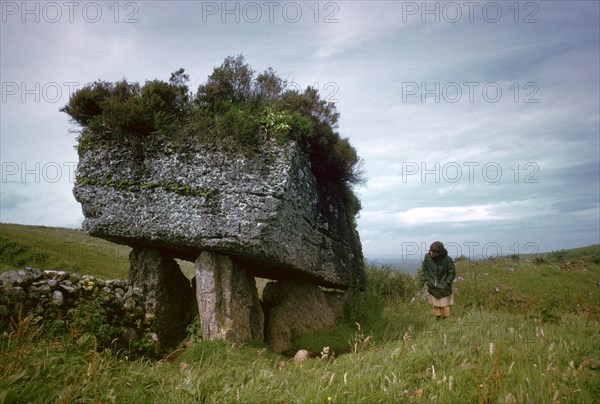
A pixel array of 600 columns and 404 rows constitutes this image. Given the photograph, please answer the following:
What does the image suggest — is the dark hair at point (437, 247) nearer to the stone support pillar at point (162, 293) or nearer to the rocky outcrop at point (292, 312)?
the rocky outcrop at point (292, 312)

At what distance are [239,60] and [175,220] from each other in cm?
503

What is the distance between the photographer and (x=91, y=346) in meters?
6.81

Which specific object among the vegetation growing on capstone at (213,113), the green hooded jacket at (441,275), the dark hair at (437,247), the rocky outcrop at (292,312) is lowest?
the rocky outcrop at (292,312)

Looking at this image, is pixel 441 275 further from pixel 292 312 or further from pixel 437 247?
pixel 292 312

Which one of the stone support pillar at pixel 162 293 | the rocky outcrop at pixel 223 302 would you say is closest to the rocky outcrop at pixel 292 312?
the rocky outcrop at pixel 223 302

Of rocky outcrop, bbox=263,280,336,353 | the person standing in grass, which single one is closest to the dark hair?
the person standing in grass

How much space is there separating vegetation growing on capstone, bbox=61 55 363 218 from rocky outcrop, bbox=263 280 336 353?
9.61ft

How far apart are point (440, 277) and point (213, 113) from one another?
7784 mm

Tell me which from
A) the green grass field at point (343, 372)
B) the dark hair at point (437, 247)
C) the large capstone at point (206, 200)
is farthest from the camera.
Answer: the dark hair at point (437, 247)

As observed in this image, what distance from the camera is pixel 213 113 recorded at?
10.2 m

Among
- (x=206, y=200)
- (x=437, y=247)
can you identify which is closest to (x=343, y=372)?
(x=206, y=200)

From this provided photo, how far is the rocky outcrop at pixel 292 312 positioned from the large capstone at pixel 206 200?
78 centimetres

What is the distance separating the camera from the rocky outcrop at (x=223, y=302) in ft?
29.4

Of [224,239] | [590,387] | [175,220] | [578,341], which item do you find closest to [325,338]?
[224,239]
